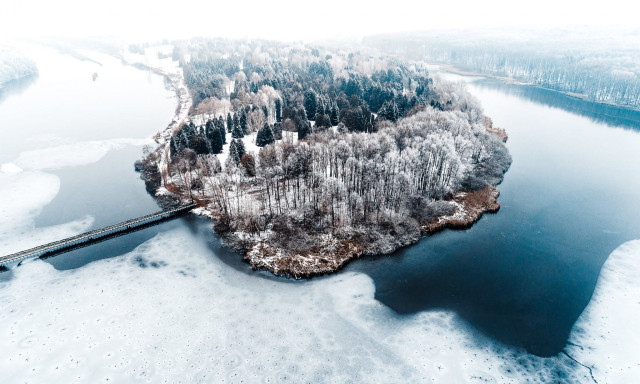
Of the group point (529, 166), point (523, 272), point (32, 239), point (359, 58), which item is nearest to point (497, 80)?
point (359, 58)

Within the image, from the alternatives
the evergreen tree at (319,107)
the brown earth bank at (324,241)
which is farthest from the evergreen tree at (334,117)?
the brown earth bank at (324,241)

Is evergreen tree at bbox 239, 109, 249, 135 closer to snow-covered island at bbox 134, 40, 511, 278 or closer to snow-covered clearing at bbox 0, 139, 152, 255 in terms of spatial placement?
snow-covered island at bbox 134, 40, 511, 278

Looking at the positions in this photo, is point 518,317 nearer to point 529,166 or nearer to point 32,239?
point 529,166

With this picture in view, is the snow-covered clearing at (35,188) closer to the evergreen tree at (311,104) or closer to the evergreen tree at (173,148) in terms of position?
the evergreen tree at (173,148)

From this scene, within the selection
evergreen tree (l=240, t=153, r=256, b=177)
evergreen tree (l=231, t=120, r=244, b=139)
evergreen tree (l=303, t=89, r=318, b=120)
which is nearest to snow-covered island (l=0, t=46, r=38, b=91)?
evergreen tree (l=231, t=120, r=244, b=139)

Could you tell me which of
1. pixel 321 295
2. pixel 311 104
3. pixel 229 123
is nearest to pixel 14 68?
pixel 229 123

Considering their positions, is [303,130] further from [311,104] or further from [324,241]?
[324,241]
